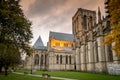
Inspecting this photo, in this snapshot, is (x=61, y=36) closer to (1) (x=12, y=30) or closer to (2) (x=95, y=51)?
(2) (x=95, y=51)

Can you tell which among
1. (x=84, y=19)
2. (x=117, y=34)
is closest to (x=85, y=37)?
(x=84, y=19)

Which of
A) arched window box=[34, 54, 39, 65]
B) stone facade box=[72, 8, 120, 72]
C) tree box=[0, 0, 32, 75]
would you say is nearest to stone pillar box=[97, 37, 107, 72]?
stone facade box=[72, 8, 120, 72]

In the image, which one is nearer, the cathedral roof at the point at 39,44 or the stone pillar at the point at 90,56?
the stone pillar at the point at 90,56

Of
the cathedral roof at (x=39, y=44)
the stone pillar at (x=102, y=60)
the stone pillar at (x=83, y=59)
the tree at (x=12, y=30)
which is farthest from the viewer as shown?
the cathedral roof at (x=39, y=44)

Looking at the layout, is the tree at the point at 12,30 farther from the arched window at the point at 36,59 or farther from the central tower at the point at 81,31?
the arched window at the point at 36,59

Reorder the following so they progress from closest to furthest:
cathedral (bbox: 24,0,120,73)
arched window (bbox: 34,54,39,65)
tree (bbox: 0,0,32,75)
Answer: tree (bbox: 0,0,32,75), cathedral (bbox: 24,0,120,73), arched window (bbox: 34,54,39,65)

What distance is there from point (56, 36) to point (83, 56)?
25.2 m

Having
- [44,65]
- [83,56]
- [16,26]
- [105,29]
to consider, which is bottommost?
[44,65]

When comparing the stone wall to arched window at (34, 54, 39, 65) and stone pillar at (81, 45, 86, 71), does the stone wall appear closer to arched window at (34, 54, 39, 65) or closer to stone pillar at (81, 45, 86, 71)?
stone pillar at (81, 45, 86, 71)

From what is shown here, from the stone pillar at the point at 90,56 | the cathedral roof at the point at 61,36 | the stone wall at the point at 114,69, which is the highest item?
the cathedral roof at the point at 61,36

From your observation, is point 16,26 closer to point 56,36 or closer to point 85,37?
point 85,37

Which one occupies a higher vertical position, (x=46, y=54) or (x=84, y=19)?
(x=84, y=19)

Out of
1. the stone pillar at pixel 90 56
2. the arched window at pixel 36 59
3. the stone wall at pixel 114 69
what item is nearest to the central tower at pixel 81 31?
the stone pillar at pixel 90 56

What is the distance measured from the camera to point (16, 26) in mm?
16891
